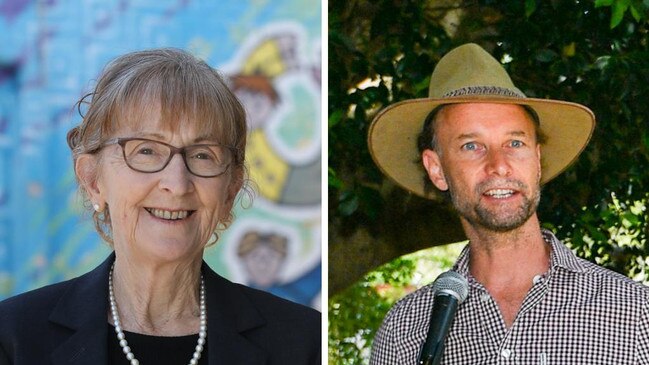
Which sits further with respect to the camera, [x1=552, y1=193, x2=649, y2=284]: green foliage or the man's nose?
[x1=552, y1=193, x2=649, y2=284]: green foliage

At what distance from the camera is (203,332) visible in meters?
2.15

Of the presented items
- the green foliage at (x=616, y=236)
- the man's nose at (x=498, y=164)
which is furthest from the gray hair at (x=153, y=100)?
the green foliage at (x=616, y=236)

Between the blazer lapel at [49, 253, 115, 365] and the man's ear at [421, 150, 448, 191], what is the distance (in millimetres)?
905

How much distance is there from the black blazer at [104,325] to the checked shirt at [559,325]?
1.26 feet

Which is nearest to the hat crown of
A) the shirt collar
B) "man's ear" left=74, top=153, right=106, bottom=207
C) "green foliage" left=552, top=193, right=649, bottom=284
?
the shirt collar

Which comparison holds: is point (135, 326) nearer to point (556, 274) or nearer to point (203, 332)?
point (203, 332)

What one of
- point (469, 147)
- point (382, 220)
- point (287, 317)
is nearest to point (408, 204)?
point (382, 220)

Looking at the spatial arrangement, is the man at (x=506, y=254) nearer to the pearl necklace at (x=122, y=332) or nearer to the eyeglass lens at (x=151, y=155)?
the pearl necklace at (x=122, y=332)

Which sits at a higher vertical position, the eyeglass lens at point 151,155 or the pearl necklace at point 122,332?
the eyeglass lens at point 151,155

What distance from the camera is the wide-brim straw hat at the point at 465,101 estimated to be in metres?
2.56

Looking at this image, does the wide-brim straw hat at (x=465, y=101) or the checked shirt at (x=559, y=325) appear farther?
the wide-brim straw hat at (x=465, y=101)

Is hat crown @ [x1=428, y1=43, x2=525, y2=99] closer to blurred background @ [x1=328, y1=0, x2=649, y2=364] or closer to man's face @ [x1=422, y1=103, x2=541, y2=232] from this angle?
man's face @ [x1=422, y1=103, x2=541, y2=232]

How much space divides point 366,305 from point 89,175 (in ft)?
11.2

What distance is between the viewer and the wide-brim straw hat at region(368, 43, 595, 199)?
256 cm
